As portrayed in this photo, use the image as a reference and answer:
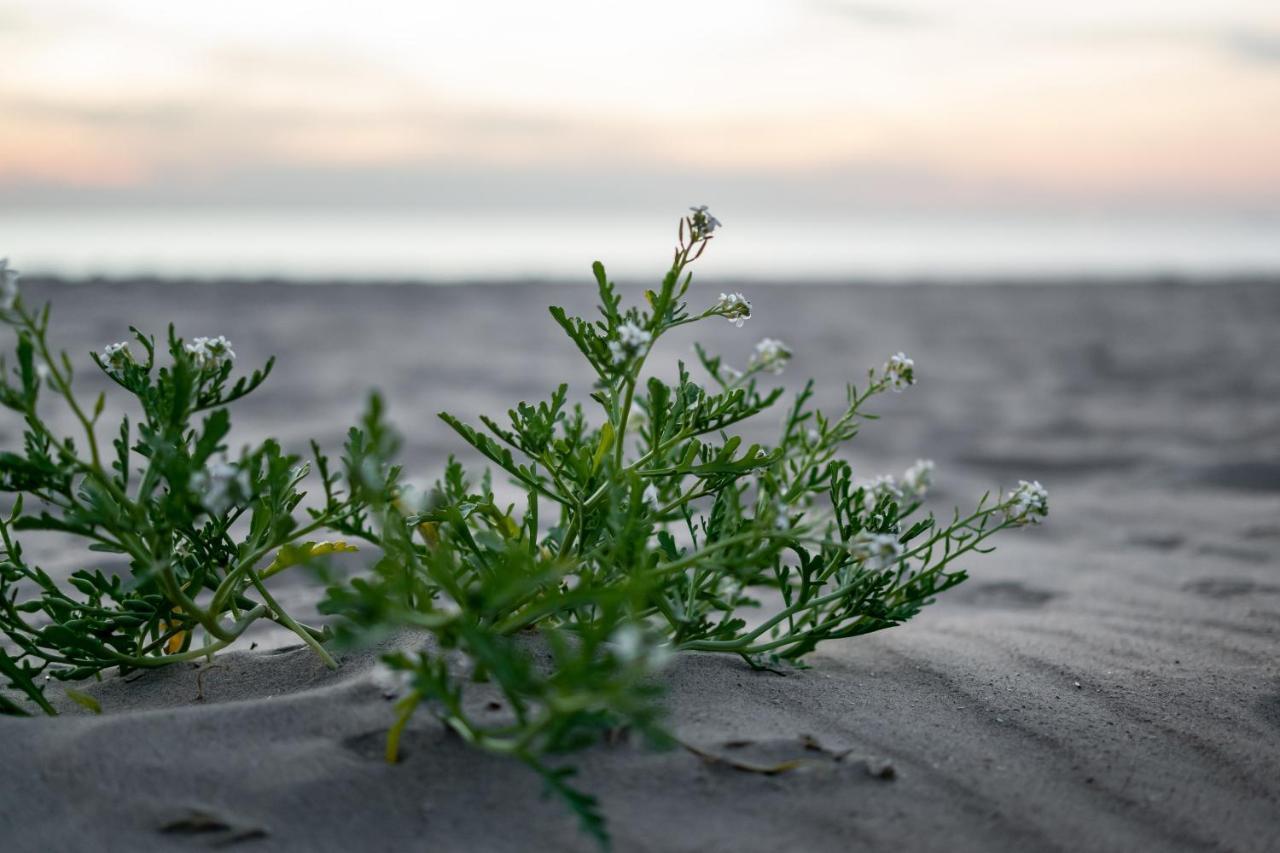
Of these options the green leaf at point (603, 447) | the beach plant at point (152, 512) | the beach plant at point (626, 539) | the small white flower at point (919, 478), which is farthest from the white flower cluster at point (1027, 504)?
the beach plant at point (152, 512)

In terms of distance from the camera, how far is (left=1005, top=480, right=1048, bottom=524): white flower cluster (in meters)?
2.19

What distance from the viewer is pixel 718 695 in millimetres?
2188

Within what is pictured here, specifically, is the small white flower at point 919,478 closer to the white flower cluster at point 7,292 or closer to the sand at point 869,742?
the sand at point 869,742

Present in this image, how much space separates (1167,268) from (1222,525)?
17.1 metres

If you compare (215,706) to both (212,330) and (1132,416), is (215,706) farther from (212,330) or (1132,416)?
(212,330)

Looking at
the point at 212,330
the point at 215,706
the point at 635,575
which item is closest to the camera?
the point at 635,575

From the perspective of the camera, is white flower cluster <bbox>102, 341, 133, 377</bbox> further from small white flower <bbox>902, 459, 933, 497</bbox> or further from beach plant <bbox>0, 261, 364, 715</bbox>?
small white flower <bbox>902, 459, 933, 497</bbox>

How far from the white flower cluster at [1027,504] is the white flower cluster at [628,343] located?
81 cm

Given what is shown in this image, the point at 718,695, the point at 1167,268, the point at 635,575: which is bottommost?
the point at 718,695

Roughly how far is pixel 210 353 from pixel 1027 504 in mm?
1552

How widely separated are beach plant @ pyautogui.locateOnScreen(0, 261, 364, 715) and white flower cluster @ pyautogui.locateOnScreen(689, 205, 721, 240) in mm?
733

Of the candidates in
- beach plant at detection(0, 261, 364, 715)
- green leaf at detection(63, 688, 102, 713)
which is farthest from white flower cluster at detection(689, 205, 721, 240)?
green leaf at detection(63, 688, 102, 713)

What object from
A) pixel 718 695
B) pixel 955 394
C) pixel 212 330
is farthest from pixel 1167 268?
pixel 718 695

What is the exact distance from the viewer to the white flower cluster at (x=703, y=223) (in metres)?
1.94
